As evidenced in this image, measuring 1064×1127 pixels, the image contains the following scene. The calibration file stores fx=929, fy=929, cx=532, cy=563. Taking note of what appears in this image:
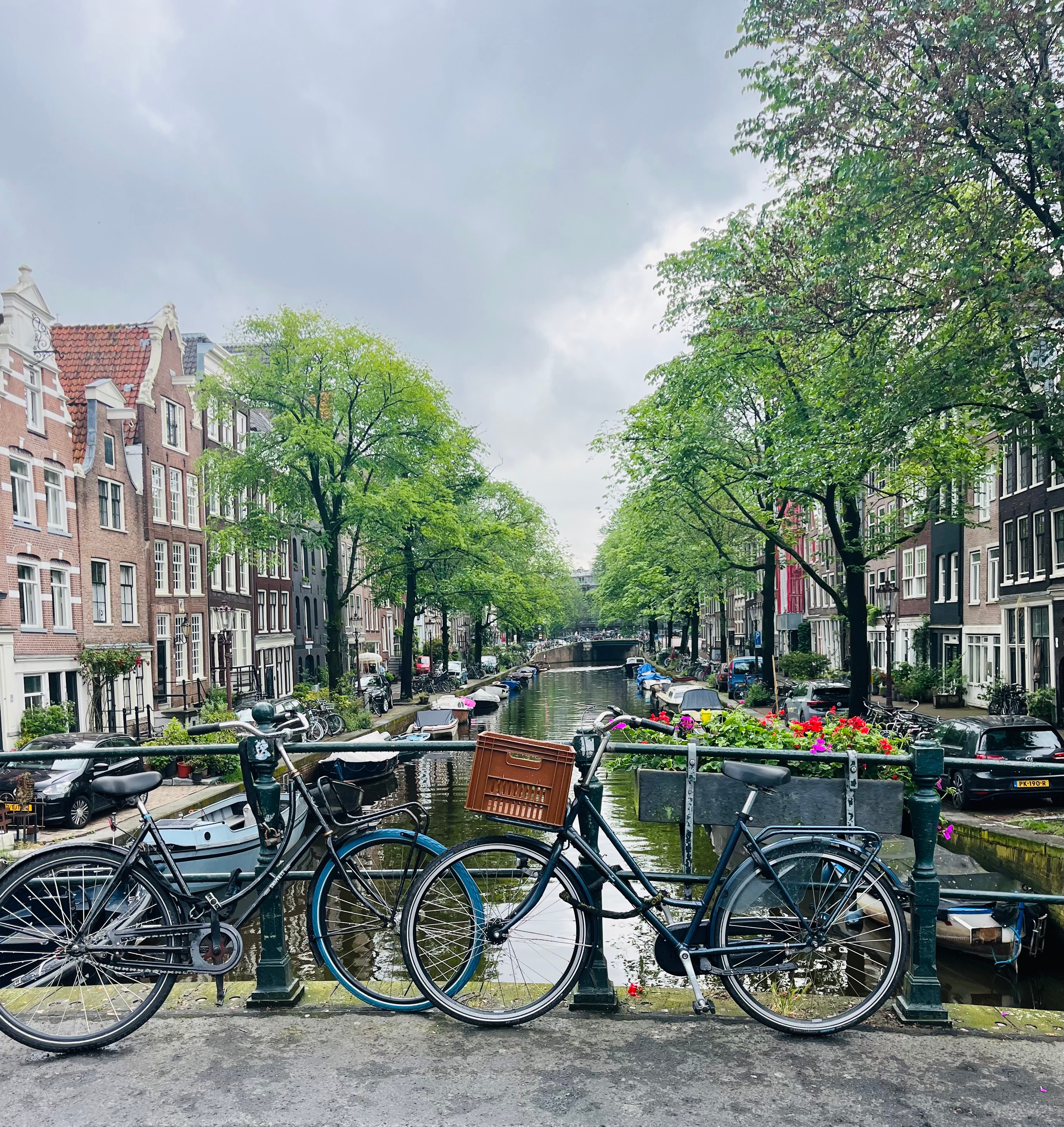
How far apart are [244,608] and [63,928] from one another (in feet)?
130

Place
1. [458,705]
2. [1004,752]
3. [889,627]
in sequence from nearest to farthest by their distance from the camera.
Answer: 1. [1004,752]
2. [889,627]
3. [458,705]

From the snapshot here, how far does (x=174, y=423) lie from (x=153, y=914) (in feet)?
112

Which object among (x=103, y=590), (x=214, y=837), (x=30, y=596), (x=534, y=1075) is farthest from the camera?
(x=103, y=590)

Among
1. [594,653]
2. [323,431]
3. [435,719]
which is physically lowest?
[594,653]

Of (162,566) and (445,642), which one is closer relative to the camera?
(162,566)

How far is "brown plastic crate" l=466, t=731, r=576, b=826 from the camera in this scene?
3596 mm

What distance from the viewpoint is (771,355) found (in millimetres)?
21938

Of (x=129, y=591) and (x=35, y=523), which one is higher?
(x=35, y=523)

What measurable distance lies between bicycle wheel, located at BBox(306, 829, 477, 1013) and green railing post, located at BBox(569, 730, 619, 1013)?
1.62ft

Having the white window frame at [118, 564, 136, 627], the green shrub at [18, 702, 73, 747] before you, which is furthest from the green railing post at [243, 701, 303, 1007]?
the white window frame at [118, 564, 136, 627]

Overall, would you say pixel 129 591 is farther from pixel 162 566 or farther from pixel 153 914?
pixel 153 914

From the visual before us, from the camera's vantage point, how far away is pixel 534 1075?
10.9ft

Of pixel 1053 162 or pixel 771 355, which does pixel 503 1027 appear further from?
pixel 771 355

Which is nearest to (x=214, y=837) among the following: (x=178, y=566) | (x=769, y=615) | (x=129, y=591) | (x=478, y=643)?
(x=129, y=591)
